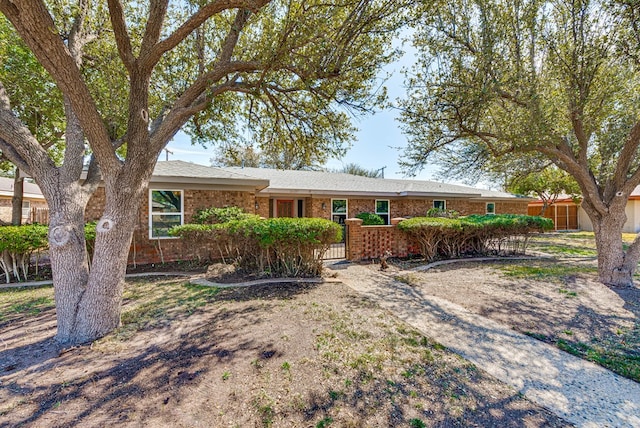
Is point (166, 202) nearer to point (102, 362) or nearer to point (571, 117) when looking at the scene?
point (102, 362)

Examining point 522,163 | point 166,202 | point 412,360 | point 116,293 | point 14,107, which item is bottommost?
point 412,360

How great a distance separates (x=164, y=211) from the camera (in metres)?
9.03

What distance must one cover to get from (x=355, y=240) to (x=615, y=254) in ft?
20.0

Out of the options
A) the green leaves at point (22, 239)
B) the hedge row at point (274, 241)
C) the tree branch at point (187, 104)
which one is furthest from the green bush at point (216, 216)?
the tree branch at point (187, 104)

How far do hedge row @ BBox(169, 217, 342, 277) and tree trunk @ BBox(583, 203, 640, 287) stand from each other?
6.02 metres

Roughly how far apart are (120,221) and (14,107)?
26.9 feet

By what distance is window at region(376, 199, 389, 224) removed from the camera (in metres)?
14.8

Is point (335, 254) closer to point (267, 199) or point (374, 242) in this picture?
point (374, 242)

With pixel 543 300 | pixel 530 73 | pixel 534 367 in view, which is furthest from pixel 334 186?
pixel 534 367

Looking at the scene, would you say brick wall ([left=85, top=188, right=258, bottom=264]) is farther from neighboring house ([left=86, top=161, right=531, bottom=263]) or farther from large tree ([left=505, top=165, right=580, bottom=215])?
large tree ([left=505, top=165, right=580, bottom=215])

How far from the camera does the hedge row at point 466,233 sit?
8.84 metres

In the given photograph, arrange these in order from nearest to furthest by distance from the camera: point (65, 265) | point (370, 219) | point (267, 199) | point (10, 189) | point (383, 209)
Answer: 1. point (65, 265)
2. point (370, 219)
3. point (267, 199)
4. point (383, 209)
5. point (10, 189)

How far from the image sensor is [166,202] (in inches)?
357

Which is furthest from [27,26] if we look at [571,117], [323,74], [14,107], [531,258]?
[531,258]
